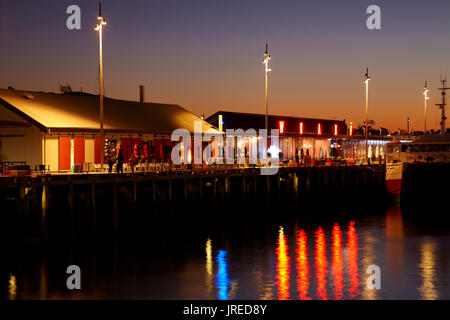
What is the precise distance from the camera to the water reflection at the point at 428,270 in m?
26.1

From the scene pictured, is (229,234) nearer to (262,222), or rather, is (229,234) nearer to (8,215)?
(262,222)

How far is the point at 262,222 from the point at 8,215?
1924 cm

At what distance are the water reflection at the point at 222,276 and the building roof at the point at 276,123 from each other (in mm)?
37938

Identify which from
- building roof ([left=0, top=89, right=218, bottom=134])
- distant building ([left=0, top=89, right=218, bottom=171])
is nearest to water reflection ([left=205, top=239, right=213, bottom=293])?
distant building ([left=0, top=89, right=218, bottom=171])

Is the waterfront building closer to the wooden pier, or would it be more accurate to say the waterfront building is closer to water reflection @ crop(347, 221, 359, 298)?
the wooden pier

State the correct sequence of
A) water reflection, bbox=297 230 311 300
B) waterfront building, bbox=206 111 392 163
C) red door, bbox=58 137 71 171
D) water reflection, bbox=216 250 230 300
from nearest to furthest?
water reflection, bbox=216 250 230 300, water reflection, bbox=297 230 311 300, red door, bbox=58 137 71 171, waterfront building, bbox=206 111 392 163

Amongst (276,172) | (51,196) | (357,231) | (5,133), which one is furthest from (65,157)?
(357,231)

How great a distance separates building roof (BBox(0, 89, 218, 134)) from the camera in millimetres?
45500

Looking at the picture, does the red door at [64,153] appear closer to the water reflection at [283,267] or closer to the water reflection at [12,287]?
the water reflection at [283,267]

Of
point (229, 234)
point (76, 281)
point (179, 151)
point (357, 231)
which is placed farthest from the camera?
point (179, 151)

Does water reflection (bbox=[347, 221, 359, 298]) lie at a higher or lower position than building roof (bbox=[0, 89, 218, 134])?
lower

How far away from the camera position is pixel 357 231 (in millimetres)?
43688

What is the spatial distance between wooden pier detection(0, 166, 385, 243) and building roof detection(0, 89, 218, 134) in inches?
320

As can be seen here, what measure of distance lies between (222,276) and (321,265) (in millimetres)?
5561
